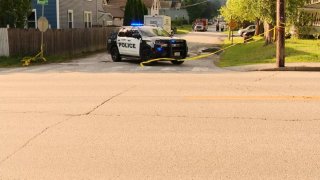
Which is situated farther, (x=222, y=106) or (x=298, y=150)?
(x=222, y=106)

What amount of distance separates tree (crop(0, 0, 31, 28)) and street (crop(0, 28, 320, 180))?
1215cm

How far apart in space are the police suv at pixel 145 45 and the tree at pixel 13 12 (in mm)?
4999

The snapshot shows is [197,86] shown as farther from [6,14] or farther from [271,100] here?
[6,14]

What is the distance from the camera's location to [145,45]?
21078 mm

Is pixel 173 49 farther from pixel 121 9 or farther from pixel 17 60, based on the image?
pixel 121 9

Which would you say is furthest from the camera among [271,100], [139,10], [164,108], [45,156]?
[139,10]

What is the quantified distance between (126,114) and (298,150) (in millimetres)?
3482

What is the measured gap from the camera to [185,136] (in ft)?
23.1

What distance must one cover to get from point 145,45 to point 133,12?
2311 cm

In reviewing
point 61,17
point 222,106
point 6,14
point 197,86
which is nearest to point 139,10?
point 61,17

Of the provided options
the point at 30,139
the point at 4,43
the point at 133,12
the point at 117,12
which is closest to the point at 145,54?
the point at 4,43

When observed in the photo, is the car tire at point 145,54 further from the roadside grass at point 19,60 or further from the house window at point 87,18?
the house window at point 87,18

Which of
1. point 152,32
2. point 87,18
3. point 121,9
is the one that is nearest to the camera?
point 152,32

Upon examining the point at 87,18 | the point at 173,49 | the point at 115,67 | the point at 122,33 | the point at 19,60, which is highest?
the point at 87,18
